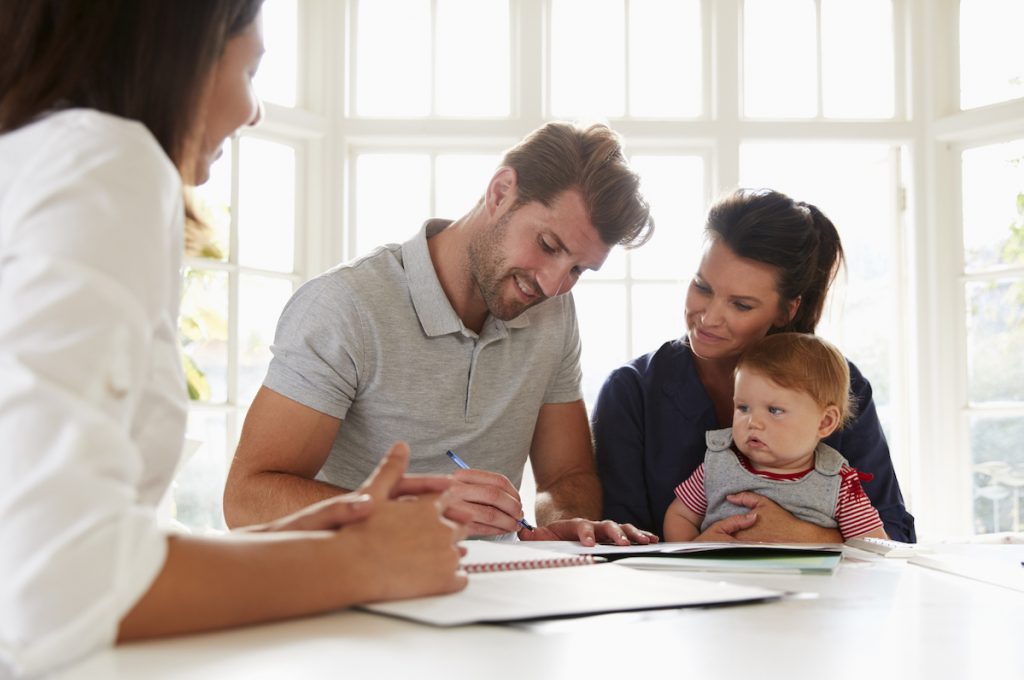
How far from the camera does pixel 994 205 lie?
4121mm

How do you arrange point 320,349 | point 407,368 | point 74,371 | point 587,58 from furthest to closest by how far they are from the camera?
point 587,58 → point 407,368 → point 320,349 → point 74,371

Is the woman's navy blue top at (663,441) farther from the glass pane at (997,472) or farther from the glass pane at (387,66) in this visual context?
the glass pane at (387,66)

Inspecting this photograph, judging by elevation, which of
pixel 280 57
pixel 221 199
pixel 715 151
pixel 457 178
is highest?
pixel 280 57

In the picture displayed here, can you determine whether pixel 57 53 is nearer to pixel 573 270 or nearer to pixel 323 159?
pixel 573 270

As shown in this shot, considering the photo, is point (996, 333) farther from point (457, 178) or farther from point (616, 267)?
point (457, 178)

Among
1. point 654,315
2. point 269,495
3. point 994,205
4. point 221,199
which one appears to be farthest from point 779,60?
point 269,495

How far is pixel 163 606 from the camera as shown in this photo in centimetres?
79

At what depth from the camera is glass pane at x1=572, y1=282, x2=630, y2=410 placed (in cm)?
418

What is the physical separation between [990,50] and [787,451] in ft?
9.13

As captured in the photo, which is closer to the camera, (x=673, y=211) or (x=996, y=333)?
(x=996, y=333)

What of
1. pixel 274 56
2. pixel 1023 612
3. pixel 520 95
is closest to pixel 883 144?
pixel 520 95

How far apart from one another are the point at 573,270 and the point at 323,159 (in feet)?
7.21

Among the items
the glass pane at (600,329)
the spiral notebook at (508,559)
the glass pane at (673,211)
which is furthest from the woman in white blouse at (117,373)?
the glass pane at (673,211)

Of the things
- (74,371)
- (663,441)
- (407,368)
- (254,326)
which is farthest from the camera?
(254,326)
